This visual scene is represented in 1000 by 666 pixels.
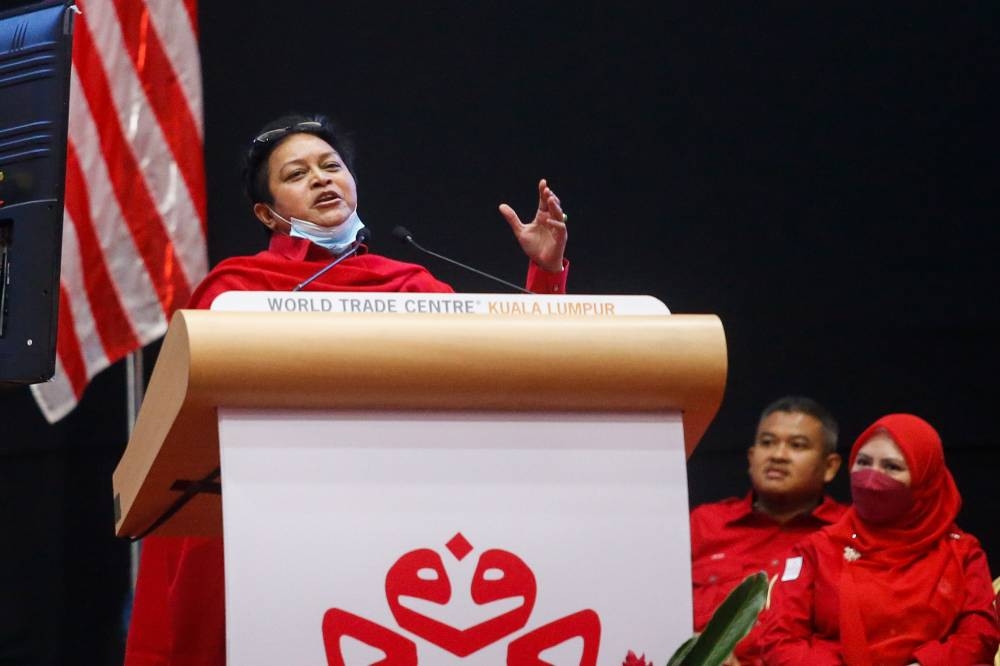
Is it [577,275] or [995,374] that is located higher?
[577,275]

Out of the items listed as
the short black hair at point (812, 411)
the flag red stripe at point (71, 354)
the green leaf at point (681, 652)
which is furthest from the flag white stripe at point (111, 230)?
the green leaf at point (681, 652)

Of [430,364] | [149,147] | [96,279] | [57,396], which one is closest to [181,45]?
[149,147]

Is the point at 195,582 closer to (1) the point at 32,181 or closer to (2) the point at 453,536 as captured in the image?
(1) the point at 32,181

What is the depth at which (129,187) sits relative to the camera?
11.9ft

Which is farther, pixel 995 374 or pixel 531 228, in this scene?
pixel 995 374

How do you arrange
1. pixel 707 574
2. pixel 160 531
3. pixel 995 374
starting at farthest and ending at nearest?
pixel 995 374 < pixel 707 574 < pixel 160 531

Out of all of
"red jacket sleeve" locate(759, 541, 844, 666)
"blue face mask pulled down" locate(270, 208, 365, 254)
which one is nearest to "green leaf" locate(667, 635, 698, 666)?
"blue face mask pulled down" locate(270, 208, 365, 254)

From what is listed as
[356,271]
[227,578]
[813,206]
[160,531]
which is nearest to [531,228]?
[356,271]

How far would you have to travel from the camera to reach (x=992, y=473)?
3834 millimetres

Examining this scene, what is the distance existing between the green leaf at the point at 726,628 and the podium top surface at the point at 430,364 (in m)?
0.17

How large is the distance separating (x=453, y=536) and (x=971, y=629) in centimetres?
202

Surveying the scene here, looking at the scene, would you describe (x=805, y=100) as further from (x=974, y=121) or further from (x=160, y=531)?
(x=160, y=531)

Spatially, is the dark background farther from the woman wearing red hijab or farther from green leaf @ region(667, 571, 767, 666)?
green leaf @ region(667, 571, 767, 666)

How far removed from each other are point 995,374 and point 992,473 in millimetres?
281
